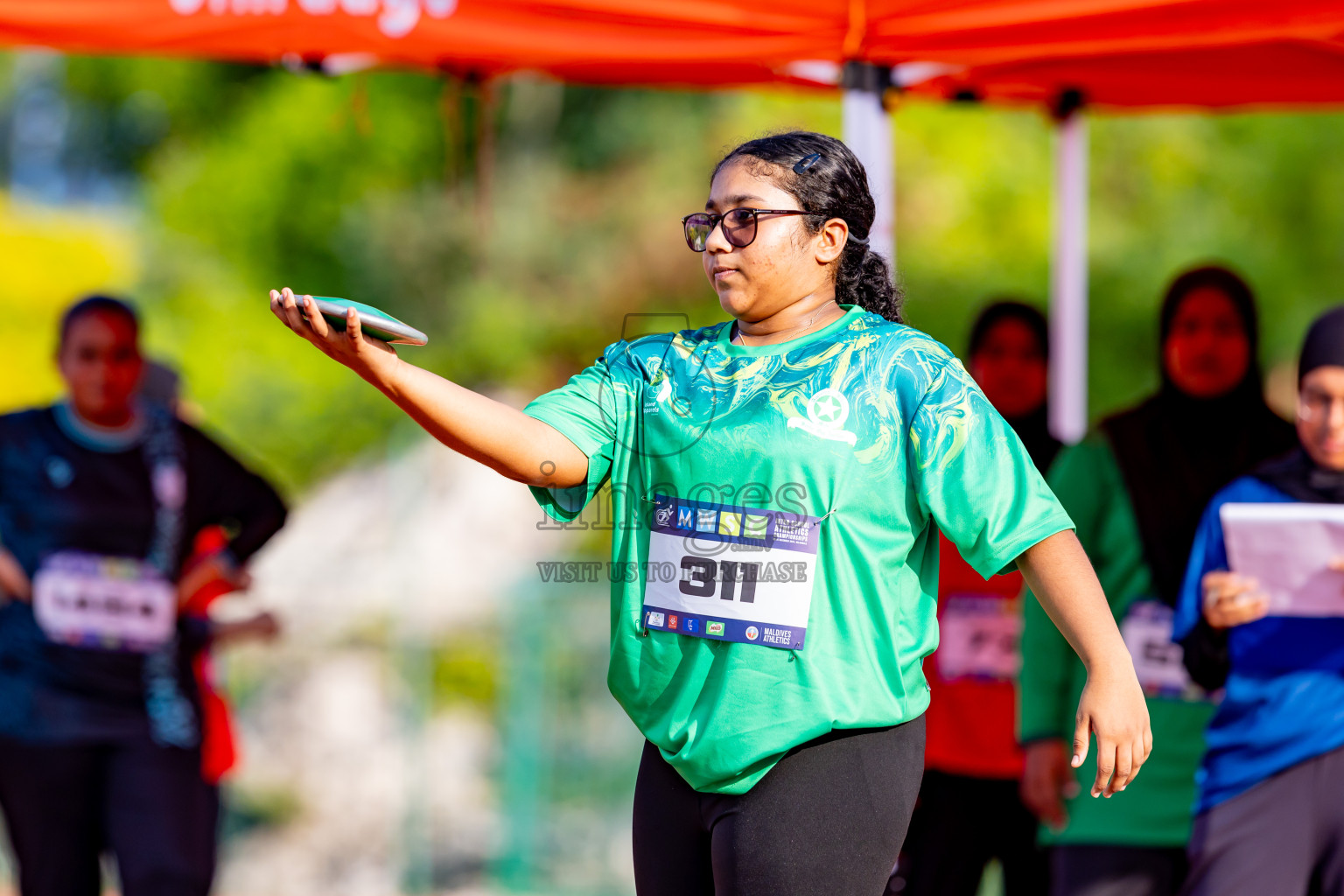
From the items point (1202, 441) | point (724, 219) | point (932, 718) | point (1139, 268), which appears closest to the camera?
point (724, 219)

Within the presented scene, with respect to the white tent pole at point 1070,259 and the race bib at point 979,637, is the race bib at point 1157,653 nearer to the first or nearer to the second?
the race bib at point 979,637

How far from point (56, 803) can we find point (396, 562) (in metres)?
5.85

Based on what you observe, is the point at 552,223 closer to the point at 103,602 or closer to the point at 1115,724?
the point at 103,602

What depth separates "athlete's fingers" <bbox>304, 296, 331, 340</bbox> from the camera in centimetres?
186

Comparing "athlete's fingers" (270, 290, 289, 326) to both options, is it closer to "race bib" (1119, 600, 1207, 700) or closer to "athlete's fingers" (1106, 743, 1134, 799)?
"athlete's fingers" (1106, 743, 1134, 799)

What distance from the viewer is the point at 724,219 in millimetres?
2186

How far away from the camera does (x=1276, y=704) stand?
3037 mm

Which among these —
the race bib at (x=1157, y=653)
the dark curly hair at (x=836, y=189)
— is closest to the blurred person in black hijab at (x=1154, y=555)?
the race bib at (x=1157, y=653)

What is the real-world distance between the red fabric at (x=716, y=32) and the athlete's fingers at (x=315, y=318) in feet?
5.73

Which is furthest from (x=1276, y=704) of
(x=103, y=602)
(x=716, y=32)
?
(x=103, y=602)

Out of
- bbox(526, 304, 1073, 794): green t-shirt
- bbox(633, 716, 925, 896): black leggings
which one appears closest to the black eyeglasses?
bbox(526, 304, 1073, 794): green t-shirt

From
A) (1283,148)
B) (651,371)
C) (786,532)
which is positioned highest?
(1283,148)

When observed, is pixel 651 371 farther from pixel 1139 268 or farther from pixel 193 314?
pixel 193 314

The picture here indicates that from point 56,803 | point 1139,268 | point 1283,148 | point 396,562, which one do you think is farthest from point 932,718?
point 1283,148
